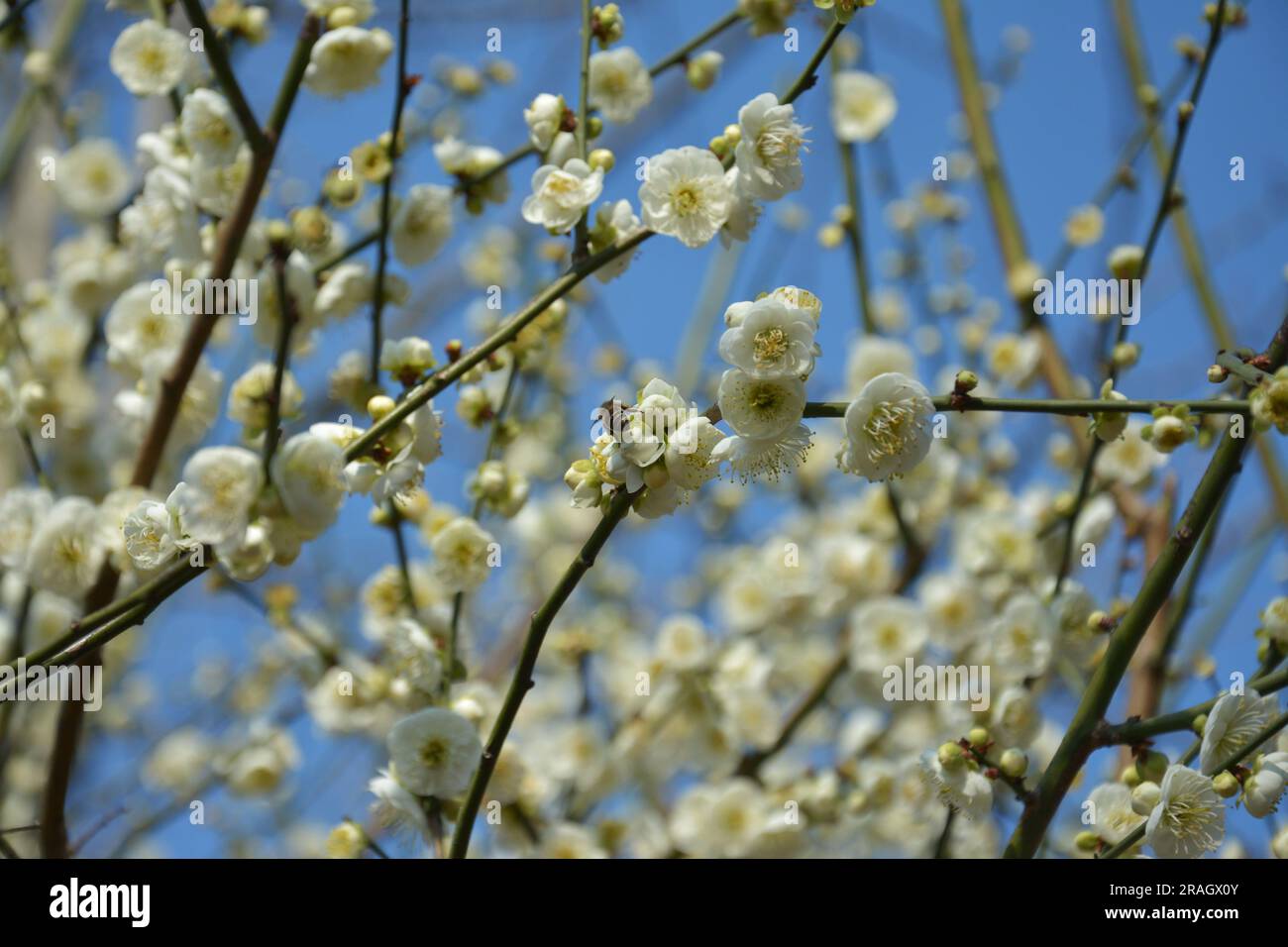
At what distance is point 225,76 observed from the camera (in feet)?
6.63

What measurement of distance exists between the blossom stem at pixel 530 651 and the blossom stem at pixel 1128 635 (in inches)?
28.8

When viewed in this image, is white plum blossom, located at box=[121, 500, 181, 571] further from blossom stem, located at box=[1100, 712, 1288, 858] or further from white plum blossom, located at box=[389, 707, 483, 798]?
blossom stem, located at box=[1100, 712, 1288, 858]

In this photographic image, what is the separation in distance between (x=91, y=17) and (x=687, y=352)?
2878mm

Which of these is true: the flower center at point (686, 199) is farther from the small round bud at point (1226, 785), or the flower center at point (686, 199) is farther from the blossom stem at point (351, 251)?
the small round bud at point (1226, 785)

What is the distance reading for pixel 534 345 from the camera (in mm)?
2330

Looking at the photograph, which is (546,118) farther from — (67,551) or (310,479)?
(67,551)

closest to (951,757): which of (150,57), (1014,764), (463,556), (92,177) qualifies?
(1014,764)

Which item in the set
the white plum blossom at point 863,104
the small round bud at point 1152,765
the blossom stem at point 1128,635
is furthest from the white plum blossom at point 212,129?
the small round bud at point 1152,765

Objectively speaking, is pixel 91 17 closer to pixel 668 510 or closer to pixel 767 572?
pixel 767 572

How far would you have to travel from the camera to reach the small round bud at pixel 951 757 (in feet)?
6.40

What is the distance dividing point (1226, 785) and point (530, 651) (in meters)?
1.02

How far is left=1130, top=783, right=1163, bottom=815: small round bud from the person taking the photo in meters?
1.80

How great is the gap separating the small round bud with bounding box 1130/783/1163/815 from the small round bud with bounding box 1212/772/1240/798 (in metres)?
0.09
